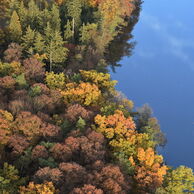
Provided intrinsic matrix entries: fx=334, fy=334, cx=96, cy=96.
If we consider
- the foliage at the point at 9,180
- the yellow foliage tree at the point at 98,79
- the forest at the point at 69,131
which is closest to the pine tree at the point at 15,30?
the forest at the point at 69,131

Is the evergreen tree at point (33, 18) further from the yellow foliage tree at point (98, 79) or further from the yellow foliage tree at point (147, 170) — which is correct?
the yellow foliage tree at point (147, 170)

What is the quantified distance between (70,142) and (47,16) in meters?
37.4

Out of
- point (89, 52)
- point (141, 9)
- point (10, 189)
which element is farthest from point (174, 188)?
point (141, 9)

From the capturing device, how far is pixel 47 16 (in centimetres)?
6350

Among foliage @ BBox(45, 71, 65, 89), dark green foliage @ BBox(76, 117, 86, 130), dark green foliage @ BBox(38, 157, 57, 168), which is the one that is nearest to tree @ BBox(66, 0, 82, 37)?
foliage @ BBox(45, 71, 65, 89)

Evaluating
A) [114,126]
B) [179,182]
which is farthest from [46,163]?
[179,182]

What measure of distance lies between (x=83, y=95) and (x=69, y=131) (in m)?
7.75

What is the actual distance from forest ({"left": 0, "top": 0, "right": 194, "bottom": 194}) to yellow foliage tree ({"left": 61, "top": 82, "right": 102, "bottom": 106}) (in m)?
0.13

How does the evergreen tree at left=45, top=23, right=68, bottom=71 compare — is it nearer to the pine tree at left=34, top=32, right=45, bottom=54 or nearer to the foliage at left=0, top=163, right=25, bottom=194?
the pine tree at left=34, top=32, right=45, bottom=54

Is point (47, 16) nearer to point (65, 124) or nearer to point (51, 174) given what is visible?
point (65, 124)

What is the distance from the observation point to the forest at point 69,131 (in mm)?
28594

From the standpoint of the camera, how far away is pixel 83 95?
43.4 m

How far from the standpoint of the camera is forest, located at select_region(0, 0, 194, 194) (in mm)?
28594

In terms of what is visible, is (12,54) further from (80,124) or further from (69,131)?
(80,124)
